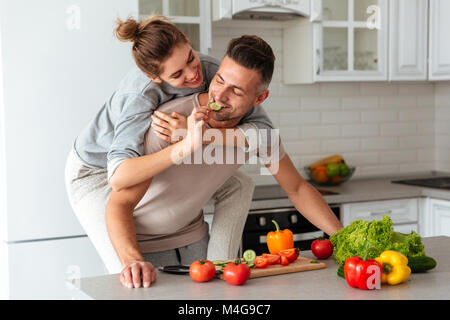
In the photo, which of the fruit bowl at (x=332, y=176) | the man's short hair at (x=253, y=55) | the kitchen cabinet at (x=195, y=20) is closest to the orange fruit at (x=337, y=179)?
the fruit bowl at (x=332, y=176)

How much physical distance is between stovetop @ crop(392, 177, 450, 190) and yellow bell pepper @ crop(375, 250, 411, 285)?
2352 millimetres

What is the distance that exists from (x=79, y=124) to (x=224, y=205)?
91 centimetres

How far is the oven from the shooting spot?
3609 mm

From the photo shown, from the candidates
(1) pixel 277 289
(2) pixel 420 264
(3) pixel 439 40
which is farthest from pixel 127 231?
(3) pixel 439 40

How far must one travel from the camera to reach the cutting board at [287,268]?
199 centimetres

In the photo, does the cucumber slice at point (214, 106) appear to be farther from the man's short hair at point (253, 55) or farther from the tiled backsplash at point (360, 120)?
Result: the tiled backsplash at point (360, 120)

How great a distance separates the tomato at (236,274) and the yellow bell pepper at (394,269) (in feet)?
1.34

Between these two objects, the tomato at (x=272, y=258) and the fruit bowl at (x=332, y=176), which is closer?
the tomato at (x=272, y=258)

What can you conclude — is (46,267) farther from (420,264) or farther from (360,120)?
(360,120)

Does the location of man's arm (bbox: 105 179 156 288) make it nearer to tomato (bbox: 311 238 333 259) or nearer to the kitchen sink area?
the kitchen sink area

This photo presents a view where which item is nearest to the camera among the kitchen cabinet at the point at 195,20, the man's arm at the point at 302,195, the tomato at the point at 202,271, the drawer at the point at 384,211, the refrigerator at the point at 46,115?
the tomato at the point at 202,271

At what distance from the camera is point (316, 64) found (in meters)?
3.99
